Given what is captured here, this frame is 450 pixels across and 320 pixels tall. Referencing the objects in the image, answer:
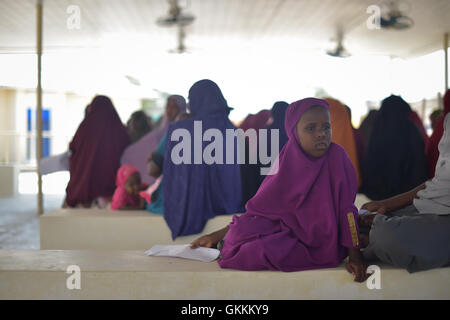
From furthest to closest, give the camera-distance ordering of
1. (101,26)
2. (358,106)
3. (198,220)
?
(358,106) → (101,26) → (198,220)

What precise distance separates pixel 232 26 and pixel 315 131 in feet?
17.3

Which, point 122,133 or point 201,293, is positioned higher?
point 122,133

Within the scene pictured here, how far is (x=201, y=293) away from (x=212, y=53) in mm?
7513

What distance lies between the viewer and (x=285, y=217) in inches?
69.6

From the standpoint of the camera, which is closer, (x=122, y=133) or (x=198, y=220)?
(x=198, y=220)

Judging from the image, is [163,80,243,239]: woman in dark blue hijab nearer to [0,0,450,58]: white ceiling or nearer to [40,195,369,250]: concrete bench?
[40,195,369,250]: concrete bench

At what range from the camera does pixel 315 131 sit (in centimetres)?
176

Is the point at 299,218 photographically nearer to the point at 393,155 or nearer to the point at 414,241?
the point at 414,241

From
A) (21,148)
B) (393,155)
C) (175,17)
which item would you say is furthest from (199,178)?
(21,148)

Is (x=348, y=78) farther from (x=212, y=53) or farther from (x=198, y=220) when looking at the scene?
(x=198, y=220)

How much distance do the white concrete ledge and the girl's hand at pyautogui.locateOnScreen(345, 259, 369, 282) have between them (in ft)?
4.28

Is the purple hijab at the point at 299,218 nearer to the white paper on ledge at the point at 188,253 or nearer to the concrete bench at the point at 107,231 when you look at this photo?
A: the white paper on ledge at the point at 188,253
